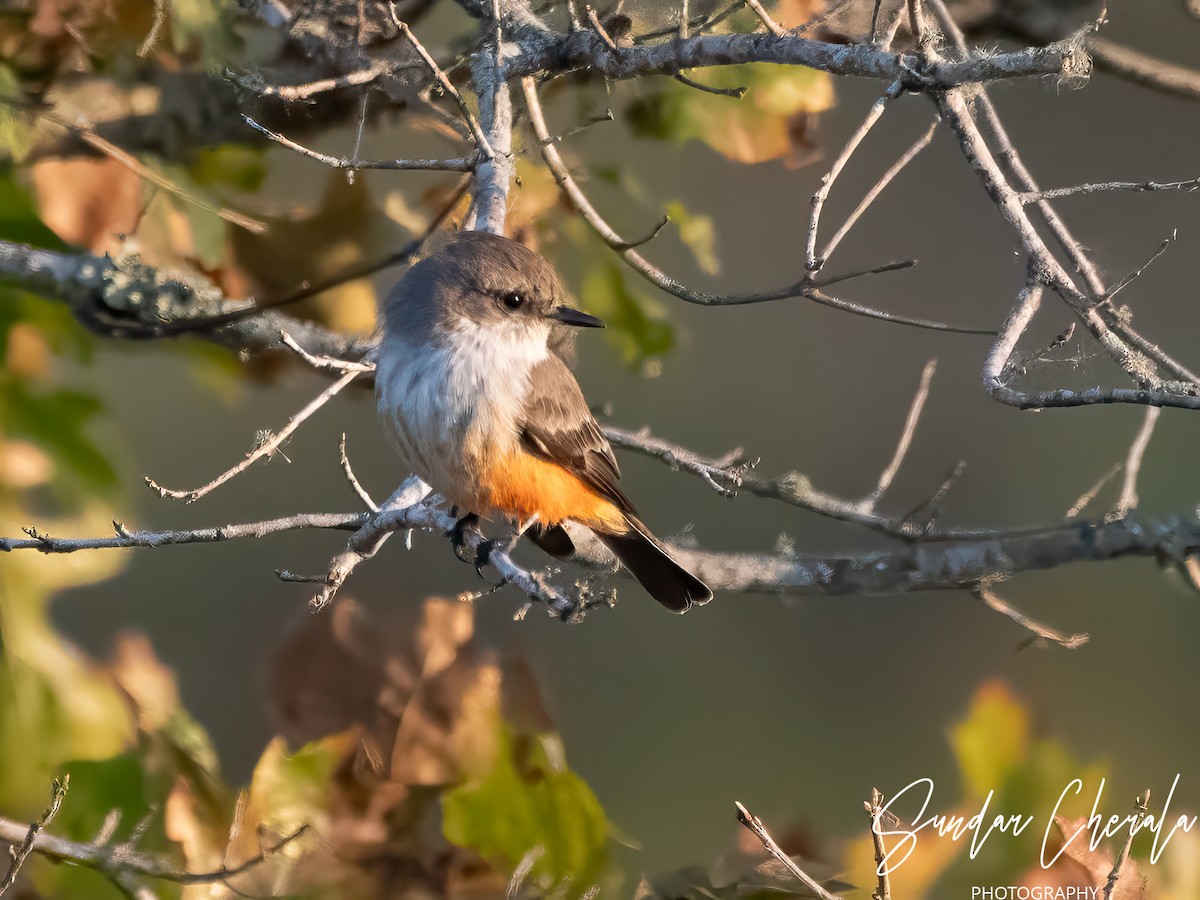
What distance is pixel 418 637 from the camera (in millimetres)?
2004

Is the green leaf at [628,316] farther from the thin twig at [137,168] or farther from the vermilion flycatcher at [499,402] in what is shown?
the thin twig at [137,168]

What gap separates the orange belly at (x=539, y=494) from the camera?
2514mm

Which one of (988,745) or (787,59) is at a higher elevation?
(787,59)

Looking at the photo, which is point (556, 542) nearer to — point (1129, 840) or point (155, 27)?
point (155, 27)

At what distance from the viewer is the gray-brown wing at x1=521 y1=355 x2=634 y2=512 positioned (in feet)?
8.59

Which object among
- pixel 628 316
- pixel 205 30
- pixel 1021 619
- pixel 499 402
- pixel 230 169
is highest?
pixel 205 30

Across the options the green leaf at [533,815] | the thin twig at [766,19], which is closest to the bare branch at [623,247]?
the thin twig at [766,19]

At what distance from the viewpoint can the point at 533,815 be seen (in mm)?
2012

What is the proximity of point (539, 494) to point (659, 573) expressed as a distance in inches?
17.5

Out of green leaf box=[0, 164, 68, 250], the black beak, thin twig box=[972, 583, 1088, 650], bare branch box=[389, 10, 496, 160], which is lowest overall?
thin twig box=[972, 583, 1088, 650]

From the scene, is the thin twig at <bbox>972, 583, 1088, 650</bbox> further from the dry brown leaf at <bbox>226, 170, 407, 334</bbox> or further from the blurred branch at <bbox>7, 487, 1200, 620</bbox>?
the dry brown leaf at <bbox>226, 170, 407, 334</bbox>

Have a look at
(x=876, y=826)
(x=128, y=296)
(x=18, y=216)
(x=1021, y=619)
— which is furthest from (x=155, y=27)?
(x=1021, y=619)

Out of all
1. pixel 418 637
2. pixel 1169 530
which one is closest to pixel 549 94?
pixel 418 637

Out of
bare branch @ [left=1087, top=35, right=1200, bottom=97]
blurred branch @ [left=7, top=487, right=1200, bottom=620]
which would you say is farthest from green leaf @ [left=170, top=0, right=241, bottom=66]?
bare branch @ [left=1087, top=35, right=1200, bottom=97]
